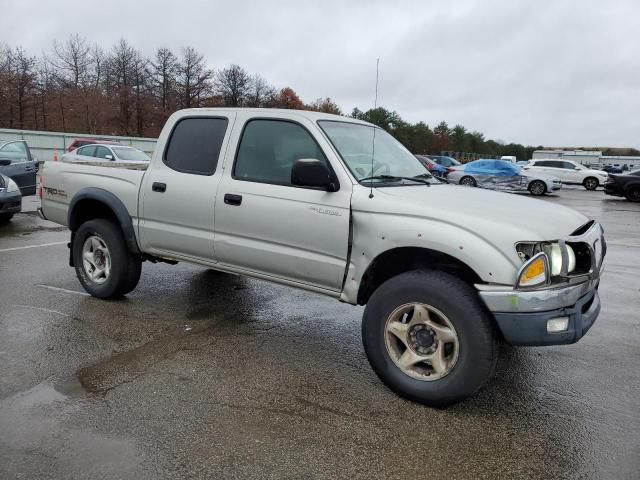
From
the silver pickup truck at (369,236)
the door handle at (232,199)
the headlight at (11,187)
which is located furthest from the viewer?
the headlight at (11,187)

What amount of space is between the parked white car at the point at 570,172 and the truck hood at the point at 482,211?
1096 inches

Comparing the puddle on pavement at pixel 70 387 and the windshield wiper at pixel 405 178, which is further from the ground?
the windshield wiper at pixel 405 178

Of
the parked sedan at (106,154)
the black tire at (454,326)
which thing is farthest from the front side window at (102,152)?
the black tire at (454,326)

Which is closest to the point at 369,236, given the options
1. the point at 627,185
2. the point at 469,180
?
the point at 469,180

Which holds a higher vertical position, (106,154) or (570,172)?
(106,154)

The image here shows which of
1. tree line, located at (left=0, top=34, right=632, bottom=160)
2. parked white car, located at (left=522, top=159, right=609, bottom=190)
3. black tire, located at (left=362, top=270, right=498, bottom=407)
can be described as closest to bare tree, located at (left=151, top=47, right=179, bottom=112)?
tree line, located at (left=0, top=34, right=632, bottom=160)

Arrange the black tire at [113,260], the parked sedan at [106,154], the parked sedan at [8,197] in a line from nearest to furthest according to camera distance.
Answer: the black tire at [113,260], the parked sedan at [8,197], the parked sedan at [106,154]

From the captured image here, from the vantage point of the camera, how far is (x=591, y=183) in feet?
99.3

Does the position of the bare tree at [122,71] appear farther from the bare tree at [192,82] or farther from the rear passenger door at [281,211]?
the rear passenger door at [281,211]

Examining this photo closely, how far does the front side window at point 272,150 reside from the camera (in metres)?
4.22

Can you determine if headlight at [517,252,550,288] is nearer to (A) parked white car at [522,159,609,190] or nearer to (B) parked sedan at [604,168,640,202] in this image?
(B) parked sedan at [604,168,640,202]

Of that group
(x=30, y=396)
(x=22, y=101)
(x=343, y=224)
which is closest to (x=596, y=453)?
(x=343, y=224)

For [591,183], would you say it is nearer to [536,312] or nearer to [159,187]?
[159,187]

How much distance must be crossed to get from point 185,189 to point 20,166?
8.70 m
